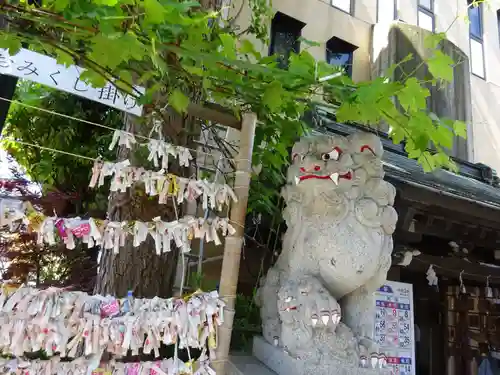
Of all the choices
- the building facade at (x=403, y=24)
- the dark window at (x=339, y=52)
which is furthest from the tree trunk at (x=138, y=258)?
the dark window at (x=339, y=52)

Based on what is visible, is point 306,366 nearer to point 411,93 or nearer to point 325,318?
point 325,318

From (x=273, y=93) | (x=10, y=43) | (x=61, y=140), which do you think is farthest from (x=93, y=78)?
(x=61, y=140)

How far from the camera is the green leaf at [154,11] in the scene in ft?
5.30

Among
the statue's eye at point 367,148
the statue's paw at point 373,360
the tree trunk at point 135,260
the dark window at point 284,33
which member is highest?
the dark window at point 284,33

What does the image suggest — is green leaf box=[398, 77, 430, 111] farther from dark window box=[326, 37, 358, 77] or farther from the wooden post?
dark window box=[326, 37, 358, 77]

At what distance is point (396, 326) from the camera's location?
4668mm

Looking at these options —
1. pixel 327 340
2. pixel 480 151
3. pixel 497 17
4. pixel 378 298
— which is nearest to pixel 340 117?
pixel 327 340

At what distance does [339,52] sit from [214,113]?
6.83 metres

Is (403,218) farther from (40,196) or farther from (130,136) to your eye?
(40,196)

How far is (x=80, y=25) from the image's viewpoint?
1845 mm

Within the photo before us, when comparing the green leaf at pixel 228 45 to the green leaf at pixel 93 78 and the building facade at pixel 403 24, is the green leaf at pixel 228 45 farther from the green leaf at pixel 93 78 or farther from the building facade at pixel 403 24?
the building facade at pixel 403 24

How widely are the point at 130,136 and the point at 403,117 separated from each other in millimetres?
1449

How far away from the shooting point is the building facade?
26.0 ft

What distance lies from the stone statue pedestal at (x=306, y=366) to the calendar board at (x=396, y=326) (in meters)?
1.91
